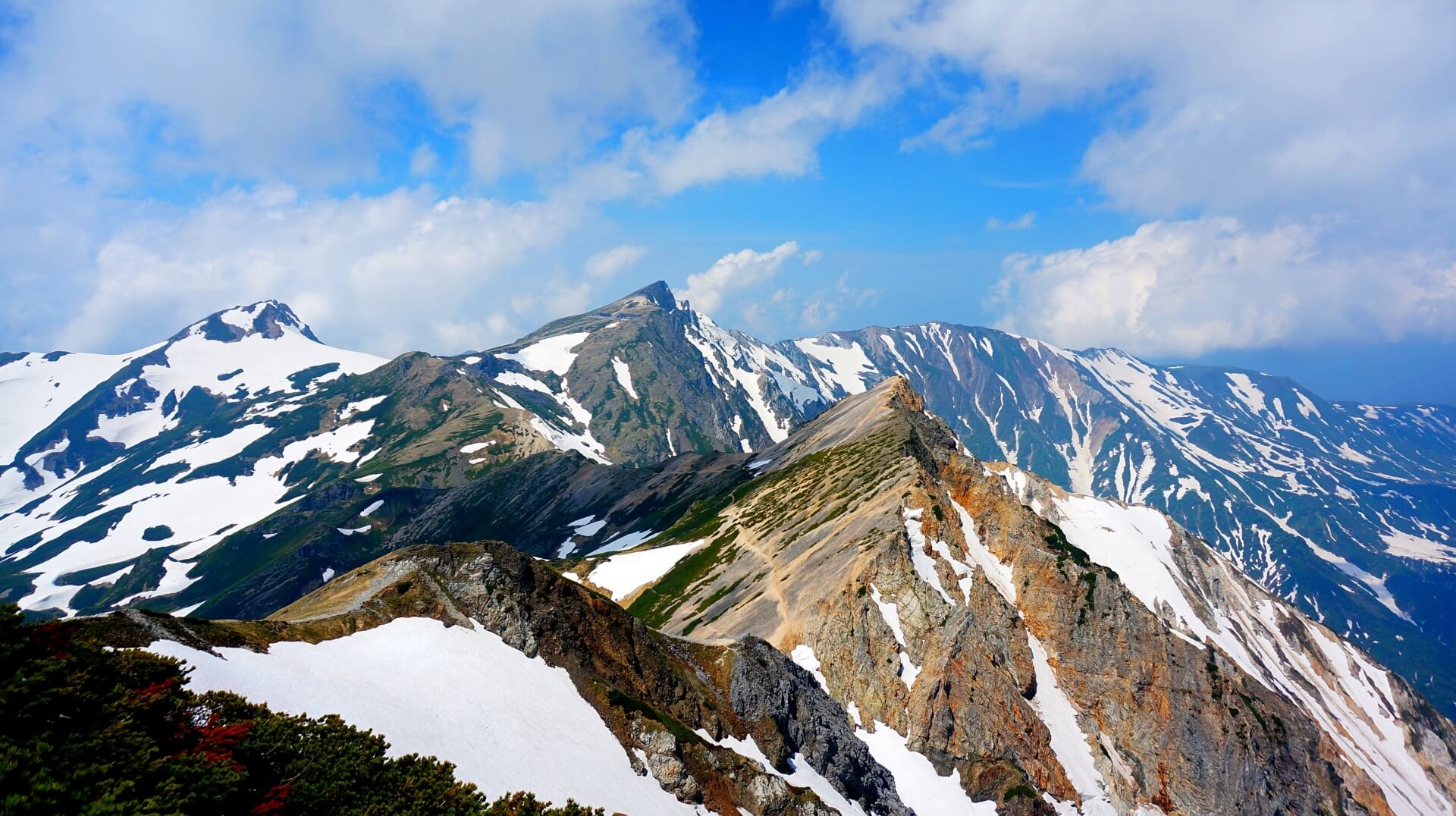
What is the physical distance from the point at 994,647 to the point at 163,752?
72.1 m

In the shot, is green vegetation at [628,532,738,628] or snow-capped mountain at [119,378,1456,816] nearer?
snow-capped mountain at [119,378,1456,816]

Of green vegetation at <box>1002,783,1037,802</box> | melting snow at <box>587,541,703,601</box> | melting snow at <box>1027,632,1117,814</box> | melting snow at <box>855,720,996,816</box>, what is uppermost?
melting snow at <box>587,541,703,601</box>

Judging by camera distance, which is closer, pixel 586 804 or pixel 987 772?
pixel 586 804

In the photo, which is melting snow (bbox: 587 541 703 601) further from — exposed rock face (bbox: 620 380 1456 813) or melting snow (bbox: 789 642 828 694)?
melting snow (bbox: 789 642 828 694)

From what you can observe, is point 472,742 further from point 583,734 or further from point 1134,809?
point 1134,809

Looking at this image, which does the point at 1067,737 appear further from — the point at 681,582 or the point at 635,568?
the point at 635,568

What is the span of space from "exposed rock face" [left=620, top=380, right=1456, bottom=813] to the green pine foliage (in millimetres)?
52557

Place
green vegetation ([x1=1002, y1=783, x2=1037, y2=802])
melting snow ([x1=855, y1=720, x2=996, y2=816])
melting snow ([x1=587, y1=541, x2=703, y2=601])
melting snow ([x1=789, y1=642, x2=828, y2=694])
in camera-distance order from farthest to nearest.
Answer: melting snow ([x1=587, y1=541, x2=703, y2=601]) → melting snow ([x1=789, y1=642, x2=828, y2=694]) → melting snow ([x1=855, y1=720, x2=996, y2=816]) → green vegetation ([x1=1002, y1=783, x2=1037, y2=802])

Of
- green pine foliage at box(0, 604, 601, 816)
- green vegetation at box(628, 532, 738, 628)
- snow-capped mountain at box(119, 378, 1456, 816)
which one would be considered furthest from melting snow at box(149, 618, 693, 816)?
green vegetation at box(628, 532, 738, 628)

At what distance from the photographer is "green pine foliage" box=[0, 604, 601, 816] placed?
16.3 meters

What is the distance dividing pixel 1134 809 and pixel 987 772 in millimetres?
22706

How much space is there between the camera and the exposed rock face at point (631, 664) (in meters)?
37.7

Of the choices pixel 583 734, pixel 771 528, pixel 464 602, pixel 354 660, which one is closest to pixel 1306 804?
pixel 771 528

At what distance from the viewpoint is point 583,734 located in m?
36.1
